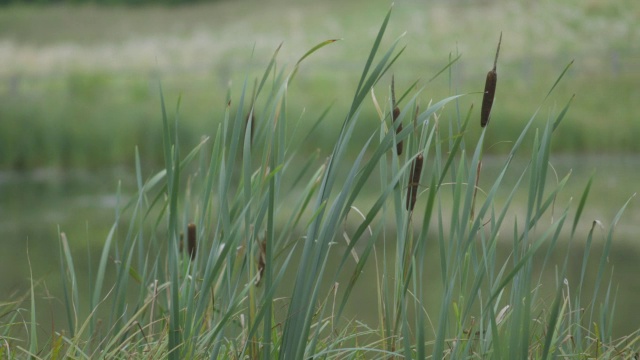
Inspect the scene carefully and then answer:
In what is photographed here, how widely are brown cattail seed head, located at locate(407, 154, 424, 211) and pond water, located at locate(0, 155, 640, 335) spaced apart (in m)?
2.37

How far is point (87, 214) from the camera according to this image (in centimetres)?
673

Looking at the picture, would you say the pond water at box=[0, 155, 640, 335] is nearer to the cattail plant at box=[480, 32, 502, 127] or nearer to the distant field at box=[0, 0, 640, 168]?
the distant field at box=[0, 0, 640, 168]

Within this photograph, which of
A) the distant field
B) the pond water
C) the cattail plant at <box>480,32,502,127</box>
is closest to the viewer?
the cattail plant at <box>480,32,502,127</box>

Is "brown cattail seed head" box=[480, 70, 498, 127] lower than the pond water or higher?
higher

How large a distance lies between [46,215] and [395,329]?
18.2ft

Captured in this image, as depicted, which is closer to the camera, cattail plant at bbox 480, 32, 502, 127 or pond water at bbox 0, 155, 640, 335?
cattail plant at bbox 480, 32, 502, 127

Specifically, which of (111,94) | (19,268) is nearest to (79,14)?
(111,94)

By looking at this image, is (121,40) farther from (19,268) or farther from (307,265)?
→ (307,265)

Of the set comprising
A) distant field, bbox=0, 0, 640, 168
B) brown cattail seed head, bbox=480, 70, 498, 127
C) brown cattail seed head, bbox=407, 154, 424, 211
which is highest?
brown cattail seed head, bbox=480, 70, 498, 127

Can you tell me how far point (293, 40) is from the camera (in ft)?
56.4

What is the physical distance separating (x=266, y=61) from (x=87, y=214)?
8.04 m

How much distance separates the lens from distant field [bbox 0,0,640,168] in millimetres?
9094

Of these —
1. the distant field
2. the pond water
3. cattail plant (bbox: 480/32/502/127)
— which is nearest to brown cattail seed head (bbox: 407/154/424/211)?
cattail plant (bbox: 480/32/502/127)

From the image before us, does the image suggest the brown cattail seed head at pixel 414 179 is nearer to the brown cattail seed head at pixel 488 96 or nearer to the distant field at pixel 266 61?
the brown cattail seed head at pixel 488 96
